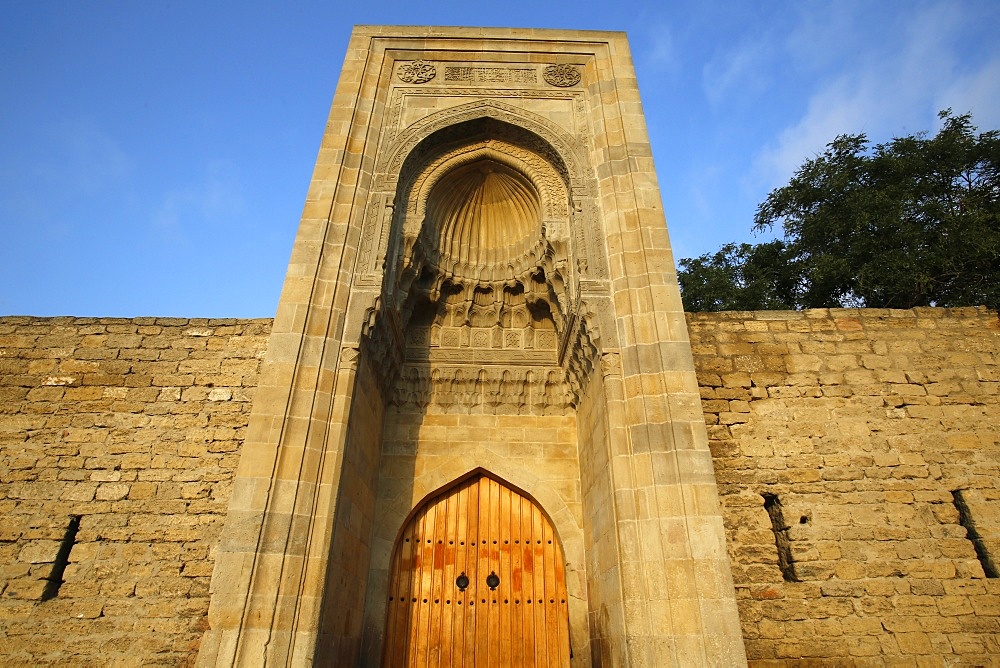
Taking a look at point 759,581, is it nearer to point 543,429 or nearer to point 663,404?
point 663,404

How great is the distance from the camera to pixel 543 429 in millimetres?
6910

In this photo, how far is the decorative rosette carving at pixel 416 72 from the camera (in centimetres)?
723

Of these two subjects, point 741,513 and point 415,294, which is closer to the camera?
point 741,513

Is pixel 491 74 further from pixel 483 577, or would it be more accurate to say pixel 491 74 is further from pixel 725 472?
pixel 483 577

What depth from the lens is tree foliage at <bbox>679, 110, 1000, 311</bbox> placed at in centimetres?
999

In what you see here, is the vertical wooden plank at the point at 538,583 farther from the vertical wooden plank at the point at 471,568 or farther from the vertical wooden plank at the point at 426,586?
the vertical wooden plank at the point at 426,586

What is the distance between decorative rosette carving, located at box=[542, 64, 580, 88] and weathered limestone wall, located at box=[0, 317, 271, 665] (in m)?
4.78

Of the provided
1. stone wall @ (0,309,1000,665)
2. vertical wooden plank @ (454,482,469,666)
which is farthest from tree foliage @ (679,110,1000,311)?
vertical wooden plank @ (454,482,469,666)

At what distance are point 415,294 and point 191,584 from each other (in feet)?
12.6

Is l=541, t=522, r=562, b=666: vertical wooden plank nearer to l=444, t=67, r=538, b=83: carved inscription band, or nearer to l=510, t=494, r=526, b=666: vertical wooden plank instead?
l=510, t=494, r=526, b=666: vertical wooden plank

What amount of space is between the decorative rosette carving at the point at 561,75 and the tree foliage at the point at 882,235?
7.52m

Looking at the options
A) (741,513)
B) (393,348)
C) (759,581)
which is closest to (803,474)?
(741,513)

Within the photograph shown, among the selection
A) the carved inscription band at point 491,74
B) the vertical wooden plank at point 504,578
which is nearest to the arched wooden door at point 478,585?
the vertical wooden plank at point 504,578

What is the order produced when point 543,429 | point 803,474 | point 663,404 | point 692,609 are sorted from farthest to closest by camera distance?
point 543,429, point 803,474, point 663,404, point 692,609
